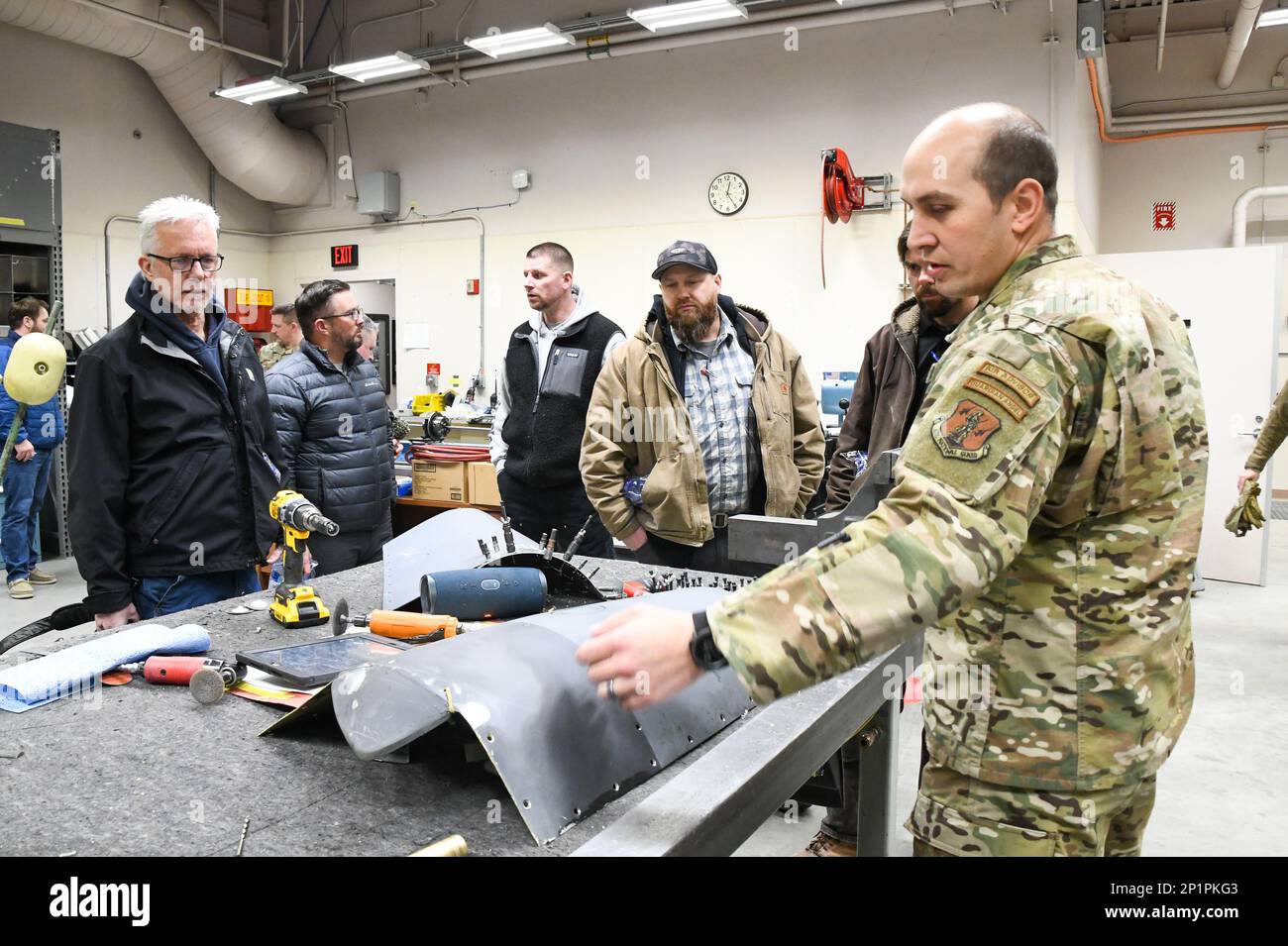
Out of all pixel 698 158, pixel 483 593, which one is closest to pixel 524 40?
pixel 698 158

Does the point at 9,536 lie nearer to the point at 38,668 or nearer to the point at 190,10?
the point at 190,10

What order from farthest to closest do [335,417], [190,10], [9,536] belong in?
[190,10]
[9,536]
[335,417]

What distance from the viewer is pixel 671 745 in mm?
1219

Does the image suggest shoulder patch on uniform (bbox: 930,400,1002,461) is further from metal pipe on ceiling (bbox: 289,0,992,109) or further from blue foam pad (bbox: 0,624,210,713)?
metal pipe on ceiling (bbox: 289,0,992,109)

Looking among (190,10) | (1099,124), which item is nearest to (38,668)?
(190,10)

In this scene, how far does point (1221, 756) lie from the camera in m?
3.05

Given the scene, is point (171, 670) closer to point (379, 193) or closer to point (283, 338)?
point (283, 338)

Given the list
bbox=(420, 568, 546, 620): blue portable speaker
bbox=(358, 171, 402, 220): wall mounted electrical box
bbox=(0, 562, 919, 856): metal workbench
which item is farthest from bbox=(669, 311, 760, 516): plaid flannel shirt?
bbox=(358, 171, 402, 220): wall mounted electrical box

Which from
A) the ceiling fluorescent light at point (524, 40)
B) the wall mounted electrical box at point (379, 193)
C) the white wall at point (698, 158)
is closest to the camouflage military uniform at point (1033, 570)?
the white wall at point (698, 158)

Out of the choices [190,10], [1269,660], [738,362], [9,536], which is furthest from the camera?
[190,10]

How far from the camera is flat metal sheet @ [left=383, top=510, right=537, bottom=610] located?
6.10 ft

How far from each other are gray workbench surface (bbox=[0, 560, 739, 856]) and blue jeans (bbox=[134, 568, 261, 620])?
0.79 meters

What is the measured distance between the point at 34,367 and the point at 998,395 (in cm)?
406
